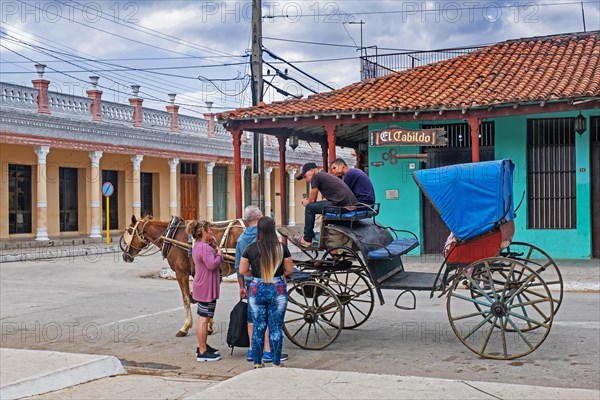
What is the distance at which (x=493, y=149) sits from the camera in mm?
18375

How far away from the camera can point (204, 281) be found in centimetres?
860

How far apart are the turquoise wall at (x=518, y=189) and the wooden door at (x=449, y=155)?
9.3 inches

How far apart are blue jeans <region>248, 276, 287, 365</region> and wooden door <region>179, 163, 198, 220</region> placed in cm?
2821

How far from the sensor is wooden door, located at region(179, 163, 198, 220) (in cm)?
3581

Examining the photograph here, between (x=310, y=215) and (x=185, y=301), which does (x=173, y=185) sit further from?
(x=310, y=215)

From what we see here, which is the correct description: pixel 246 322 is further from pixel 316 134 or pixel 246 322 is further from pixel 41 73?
pixel 41 73

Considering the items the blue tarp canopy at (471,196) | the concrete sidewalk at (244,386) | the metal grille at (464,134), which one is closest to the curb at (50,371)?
the concrete sidewalk at (244,386)

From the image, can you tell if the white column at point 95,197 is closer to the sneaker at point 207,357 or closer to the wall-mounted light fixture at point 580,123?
the wall-mounted light fixture at point 580,123

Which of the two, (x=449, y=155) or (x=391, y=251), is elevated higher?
(x=449, y=155)

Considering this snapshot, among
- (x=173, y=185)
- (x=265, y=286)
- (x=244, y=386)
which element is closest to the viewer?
(x=244, y=386)

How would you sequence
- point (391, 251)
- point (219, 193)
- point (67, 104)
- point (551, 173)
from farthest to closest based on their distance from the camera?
point (219, 193) → point (67, 104) → point (551, 173) → point (391, 251)

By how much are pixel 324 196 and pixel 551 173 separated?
10.2 metres

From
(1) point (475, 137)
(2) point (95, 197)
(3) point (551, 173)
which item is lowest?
(2) point (95, 197)

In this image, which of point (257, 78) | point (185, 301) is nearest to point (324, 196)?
point (185, 301)
